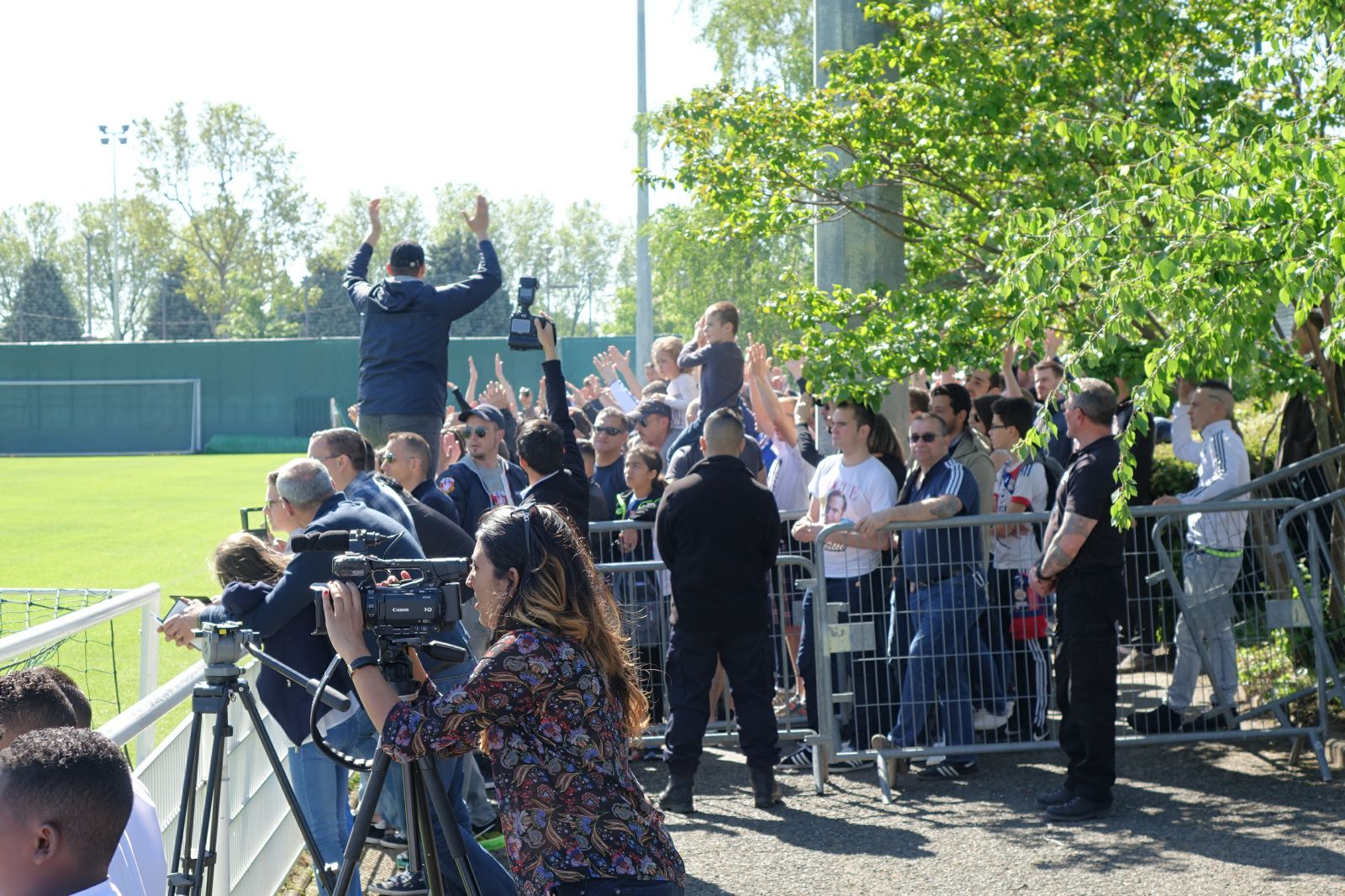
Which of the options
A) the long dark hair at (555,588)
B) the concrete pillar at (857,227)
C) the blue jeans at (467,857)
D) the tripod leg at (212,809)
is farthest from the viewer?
the concrete pillar at (857,227)

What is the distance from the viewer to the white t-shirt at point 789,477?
368 inches

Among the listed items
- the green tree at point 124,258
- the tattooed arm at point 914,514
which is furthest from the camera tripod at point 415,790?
the green tree at point 124,258

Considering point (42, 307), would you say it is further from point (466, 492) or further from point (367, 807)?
point (367, 807)

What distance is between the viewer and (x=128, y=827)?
289cm

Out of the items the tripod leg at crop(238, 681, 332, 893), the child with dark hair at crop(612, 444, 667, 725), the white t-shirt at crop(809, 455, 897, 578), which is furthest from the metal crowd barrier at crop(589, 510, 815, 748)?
the tripod leg at crop(238, 681, 332, 893)

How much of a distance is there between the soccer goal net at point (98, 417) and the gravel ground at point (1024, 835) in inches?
1812

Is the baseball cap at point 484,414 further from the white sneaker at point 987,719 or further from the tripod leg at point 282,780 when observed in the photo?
the tripod leg at point 282,780

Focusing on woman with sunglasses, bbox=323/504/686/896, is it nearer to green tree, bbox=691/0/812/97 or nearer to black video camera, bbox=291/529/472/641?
black video camera, bbox=291/529/472/641

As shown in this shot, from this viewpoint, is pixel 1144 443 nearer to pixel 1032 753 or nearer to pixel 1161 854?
pixel 1032 753

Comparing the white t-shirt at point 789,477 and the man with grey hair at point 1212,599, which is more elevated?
the white t-shirt at point 789,477

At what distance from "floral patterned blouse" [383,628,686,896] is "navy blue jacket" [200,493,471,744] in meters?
1.63

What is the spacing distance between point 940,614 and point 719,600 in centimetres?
129

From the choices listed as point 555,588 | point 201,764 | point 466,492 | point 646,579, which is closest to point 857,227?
point 646,579

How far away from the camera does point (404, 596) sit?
3.62 m
